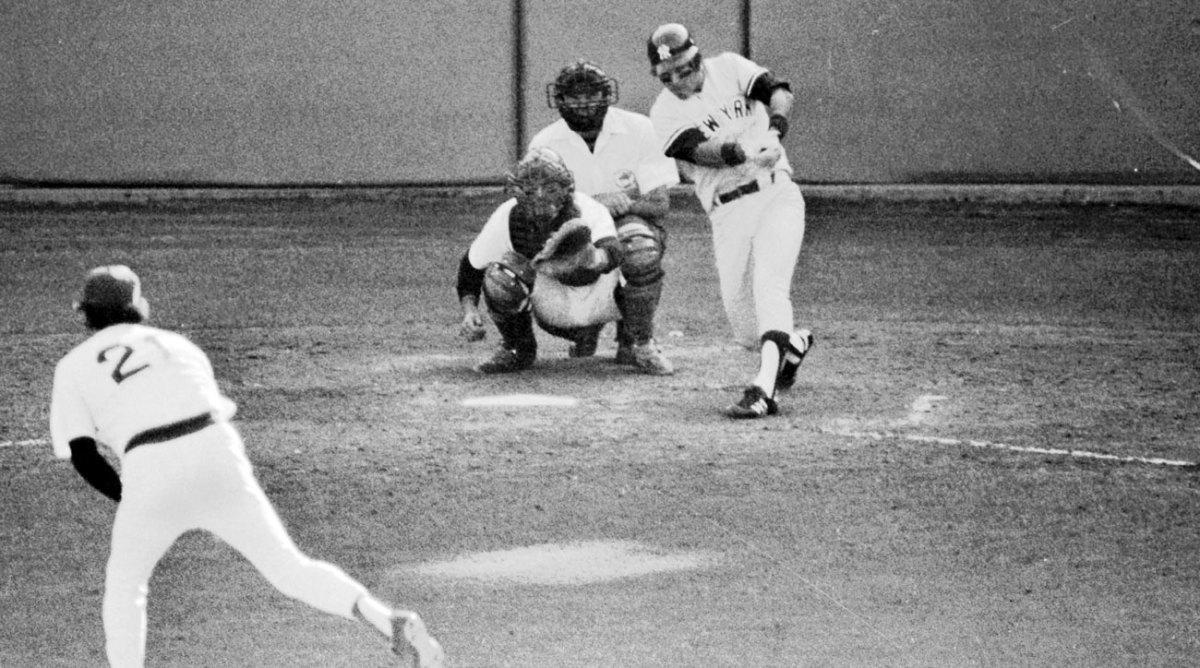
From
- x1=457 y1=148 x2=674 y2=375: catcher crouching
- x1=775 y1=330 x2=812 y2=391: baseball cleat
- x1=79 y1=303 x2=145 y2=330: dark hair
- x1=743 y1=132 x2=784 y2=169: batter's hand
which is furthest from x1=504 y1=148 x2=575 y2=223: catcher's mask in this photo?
x1=79 y1=303 x2=145 y2=330: dark hair

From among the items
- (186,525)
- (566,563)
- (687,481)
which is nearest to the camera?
(186,525)

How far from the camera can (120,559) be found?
489 centimetres

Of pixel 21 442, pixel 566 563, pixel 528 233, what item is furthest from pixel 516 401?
pixel 566 563

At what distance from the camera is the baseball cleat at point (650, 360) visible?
10.5 m

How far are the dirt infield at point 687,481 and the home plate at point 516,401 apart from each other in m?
0.03

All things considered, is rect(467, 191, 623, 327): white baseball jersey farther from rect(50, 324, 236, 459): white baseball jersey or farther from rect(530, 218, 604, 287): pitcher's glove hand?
rect(50, 324, 236, 459): white baseball jersey

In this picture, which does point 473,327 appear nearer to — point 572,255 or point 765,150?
point 572,255

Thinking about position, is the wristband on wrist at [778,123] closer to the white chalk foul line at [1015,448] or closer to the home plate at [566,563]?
the white chalk foul line at [1015,448]

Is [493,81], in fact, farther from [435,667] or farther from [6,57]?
[435,667]

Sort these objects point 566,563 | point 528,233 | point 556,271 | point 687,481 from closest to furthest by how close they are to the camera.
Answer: point 566,563 → point 687,481 → point 556,271 → point 528,233

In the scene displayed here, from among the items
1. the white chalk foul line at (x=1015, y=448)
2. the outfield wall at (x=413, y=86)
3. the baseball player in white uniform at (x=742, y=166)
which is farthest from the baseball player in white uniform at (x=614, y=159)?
the outfield wall at (x=413, y=86)

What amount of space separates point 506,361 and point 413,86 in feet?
36.0

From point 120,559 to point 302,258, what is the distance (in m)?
11.2

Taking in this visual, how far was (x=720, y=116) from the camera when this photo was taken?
31.8 ft
